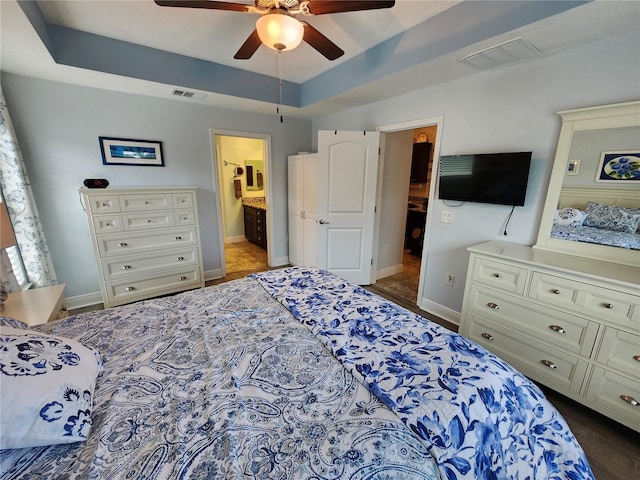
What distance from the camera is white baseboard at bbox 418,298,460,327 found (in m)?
2.73

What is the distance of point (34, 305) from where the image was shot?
177 centimetres

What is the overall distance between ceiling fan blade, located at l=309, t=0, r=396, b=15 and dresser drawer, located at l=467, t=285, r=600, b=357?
6.49ft

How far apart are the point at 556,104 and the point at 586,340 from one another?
162cm

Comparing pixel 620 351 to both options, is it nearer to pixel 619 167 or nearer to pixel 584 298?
pixel 584 298

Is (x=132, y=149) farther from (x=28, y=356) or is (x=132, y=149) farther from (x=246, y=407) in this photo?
(x=246, y=407)

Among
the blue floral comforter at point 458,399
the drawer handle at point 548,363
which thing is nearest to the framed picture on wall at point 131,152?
the blue floral comforter at point 458,399

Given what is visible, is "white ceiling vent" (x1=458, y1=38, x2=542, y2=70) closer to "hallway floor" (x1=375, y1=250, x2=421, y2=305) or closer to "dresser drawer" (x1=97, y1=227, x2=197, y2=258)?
"hallway floor" (x1=375, y1=250, x2=421, y2=305)

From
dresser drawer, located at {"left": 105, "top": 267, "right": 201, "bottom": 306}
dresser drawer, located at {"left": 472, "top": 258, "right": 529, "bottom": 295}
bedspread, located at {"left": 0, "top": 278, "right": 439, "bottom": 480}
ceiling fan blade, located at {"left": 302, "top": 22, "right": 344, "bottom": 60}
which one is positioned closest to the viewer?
bedspread, located at {"left": 0, "top": 278, "right": 439, "bottom": 480}

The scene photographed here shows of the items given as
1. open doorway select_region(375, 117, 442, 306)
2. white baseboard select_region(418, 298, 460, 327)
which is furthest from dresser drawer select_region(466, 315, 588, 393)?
open doorway select_region(375, 117, 442, 306)

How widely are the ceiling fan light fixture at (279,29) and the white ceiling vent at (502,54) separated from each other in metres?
1.29

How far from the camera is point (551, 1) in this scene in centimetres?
147

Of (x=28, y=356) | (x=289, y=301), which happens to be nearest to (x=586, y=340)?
(x=289, y=301)

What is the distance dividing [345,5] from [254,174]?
185 inches

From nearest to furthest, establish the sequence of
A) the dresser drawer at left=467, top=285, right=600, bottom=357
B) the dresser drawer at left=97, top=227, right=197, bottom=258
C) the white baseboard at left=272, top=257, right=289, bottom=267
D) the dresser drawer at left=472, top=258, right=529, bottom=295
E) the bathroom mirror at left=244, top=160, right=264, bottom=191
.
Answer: the dresser drawer at left=467, top=285, right=600, bottom=357 < the dresser drawer at left=472, top=258, right=529, bottom=295 < the dresser drawer at left=97, top=227, right=197, bottom=258 < the white baseboard at left=272, top=257, right=289, bottom=267 < the bathroom mirror at left=244, top=160, right=264, bottom=191
